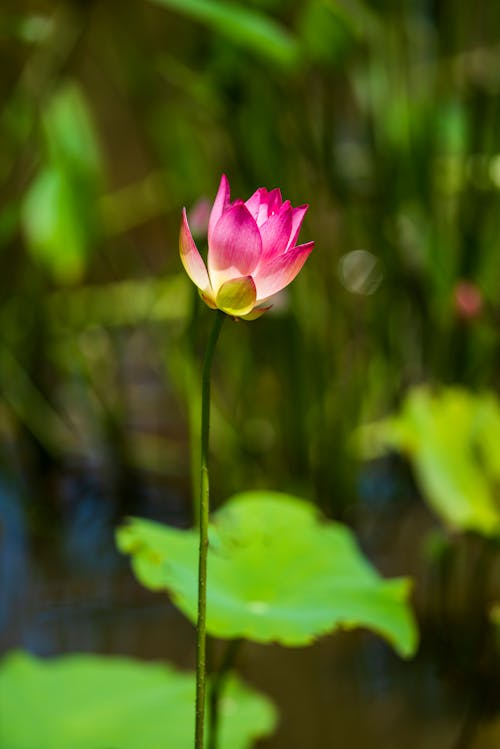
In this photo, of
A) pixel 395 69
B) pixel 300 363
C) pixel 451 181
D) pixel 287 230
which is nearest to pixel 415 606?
pixel 300 363

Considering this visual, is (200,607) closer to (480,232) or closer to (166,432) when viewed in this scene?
(480,232)

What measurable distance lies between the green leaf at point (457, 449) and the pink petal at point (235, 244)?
0.60 metres

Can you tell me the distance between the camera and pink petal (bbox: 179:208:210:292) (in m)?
0.39

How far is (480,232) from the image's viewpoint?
122 cm

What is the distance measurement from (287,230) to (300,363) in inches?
32.6

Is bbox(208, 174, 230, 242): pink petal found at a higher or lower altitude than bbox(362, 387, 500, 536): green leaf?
higher

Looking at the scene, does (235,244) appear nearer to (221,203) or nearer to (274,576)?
(221,203)

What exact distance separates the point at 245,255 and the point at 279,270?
0.02 metres

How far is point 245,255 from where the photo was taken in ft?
1.27

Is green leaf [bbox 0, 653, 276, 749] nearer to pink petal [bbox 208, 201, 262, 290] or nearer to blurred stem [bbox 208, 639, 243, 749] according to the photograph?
blurred stem [bbox 208, 639, 243, 749]

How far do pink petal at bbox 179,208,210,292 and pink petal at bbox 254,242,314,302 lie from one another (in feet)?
0.08


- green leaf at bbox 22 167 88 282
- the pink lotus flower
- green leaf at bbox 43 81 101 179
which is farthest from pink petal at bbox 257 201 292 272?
green leaf at bbox 43 81 101 179

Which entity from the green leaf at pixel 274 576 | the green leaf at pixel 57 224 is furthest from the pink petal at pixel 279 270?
the green leaf at pixel 57 224

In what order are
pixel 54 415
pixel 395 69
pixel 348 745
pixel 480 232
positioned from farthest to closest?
pixel 395 69, pixel 54 415, pixel 480 232, pixel 348 745
